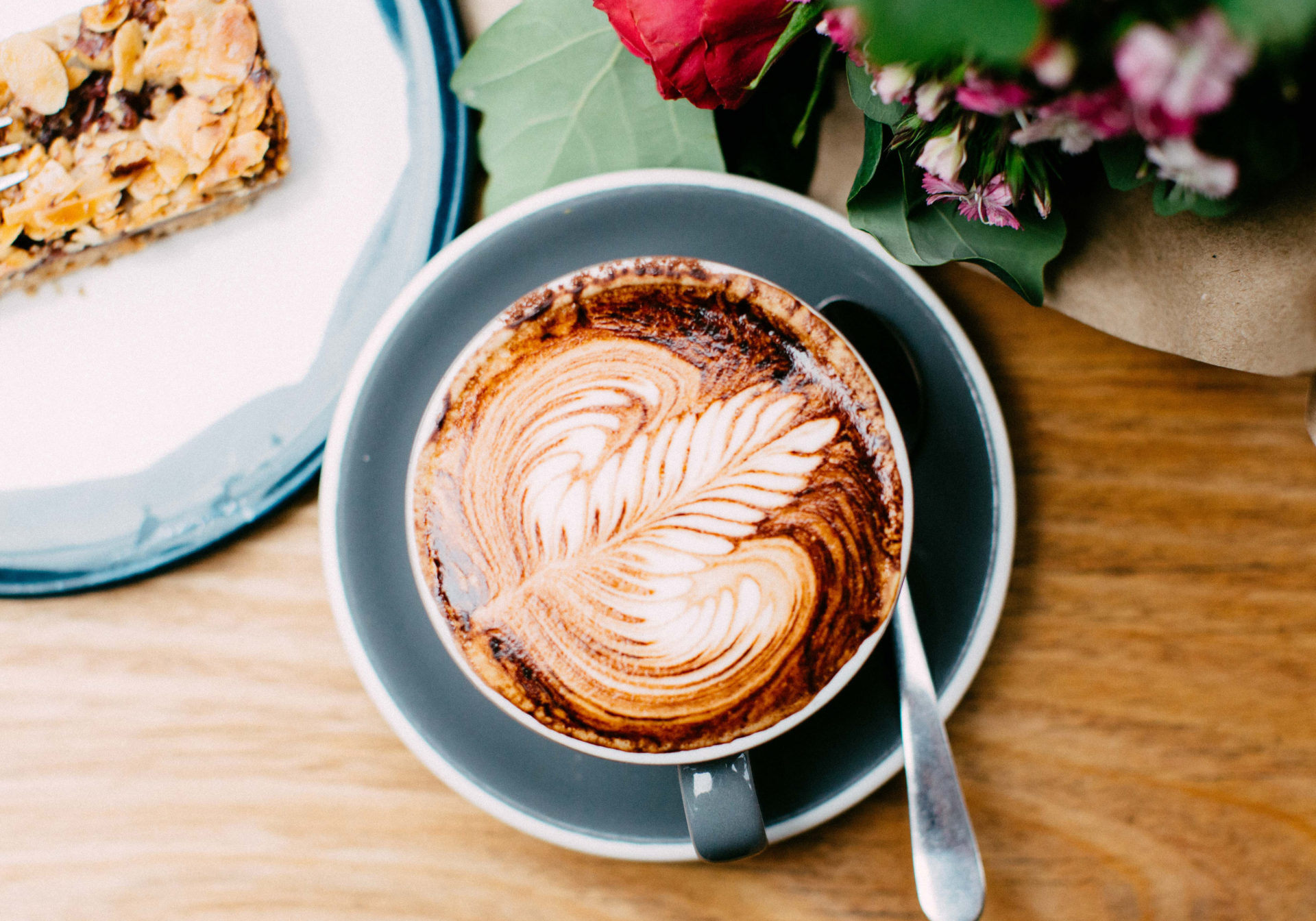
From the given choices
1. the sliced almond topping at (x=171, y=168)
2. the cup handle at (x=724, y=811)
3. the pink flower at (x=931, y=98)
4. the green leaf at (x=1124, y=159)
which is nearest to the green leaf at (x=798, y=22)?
the pink flower at (x=931, y=98)

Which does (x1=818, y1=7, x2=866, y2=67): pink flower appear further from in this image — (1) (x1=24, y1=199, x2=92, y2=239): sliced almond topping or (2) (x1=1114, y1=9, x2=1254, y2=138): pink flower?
(1) (x1=24, y1=199, x2=92, y2=239): sliced almond topping

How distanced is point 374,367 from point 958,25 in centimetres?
72

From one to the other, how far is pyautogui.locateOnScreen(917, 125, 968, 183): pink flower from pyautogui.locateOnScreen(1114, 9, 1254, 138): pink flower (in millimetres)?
234

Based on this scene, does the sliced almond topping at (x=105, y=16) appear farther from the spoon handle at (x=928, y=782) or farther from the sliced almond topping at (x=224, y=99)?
the spoon handle at (x=928, y=782)

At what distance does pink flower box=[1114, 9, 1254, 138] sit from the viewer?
1.00 ft

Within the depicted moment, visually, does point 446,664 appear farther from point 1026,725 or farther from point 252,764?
point 1026,725

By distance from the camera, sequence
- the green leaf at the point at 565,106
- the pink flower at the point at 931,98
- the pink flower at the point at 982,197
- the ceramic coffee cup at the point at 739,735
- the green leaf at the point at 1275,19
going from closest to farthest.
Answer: the green leaf at the point at 1275,19 < the pink flower at the point at 931,98 < the pink flower at the point at 982,197 < the ceramic coffee cup at the point at 739,735 < the green leaf at the point at 565,106

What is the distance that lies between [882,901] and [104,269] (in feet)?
3.80

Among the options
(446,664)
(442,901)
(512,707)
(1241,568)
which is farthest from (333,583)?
(1241,568)

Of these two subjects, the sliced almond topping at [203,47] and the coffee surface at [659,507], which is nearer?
the coffee surface at [659,507]

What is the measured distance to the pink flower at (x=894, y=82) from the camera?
1.55 feet

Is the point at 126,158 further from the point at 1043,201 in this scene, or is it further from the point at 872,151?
the point at 1043,201

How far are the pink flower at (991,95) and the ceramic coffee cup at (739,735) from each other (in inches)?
12.0

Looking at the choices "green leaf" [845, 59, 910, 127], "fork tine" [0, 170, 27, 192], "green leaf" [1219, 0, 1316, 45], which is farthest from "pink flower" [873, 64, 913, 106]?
"fork tine" [0, 170, 27, 192]
